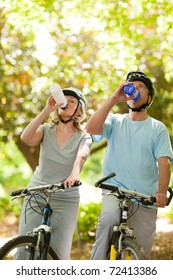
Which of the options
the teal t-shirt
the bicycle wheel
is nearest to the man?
the teal t-shirt

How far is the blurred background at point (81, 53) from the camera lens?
5.96 metres

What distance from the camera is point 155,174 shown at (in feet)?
11.5

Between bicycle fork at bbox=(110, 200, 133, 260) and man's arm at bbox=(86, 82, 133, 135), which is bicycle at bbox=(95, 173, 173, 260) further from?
man's arm at bbox=(86, 82, 133, 135)

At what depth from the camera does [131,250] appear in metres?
3.18

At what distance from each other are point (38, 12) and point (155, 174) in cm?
284

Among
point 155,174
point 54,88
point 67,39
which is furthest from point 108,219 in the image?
point 67,39

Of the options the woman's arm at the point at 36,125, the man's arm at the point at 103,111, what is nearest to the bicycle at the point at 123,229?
the man's arm at the point at 103,111

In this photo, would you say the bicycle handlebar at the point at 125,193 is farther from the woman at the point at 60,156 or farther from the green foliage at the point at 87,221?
the green foliage at the point at 87,221

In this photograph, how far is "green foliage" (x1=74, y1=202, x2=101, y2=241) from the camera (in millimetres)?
8289

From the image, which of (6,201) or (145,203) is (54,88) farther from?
(6,201)

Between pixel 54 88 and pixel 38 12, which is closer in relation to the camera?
pixel 54 88

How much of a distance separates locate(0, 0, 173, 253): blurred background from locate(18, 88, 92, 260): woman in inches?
76.5

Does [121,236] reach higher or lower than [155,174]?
lower
